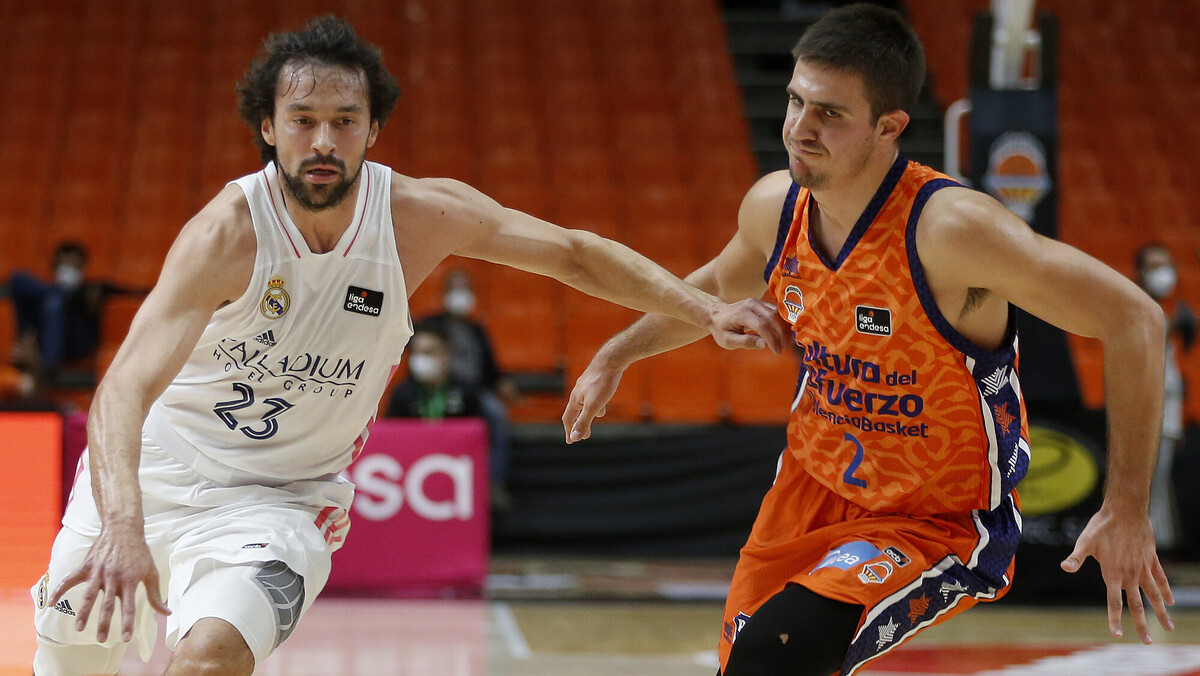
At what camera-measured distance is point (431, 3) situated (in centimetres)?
1422

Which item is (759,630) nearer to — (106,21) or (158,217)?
(158,217)

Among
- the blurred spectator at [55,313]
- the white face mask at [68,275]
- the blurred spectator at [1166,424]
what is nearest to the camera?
the blurred spectator at [1166,424]

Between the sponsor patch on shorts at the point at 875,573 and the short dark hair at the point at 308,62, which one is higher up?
the short dark hair at the point at 308,62

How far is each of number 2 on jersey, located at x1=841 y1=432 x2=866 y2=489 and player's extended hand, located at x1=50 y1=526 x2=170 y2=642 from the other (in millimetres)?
1690

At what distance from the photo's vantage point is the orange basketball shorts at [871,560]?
3.10m

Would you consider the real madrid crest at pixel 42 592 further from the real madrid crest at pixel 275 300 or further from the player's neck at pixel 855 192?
the player's neck at pixel 855 192

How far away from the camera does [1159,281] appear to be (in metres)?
8.45

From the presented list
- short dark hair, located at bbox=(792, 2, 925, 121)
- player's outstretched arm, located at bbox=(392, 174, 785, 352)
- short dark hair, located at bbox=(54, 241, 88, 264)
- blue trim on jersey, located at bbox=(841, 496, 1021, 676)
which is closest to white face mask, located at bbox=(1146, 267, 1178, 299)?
blue trim on jersey, located at bbox=(841, 496, 1021, 676)

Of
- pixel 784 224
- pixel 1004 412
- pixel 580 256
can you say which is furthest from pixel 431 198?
pixel 1004 412

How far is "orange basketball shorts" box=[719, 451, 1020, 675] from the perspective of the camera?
3.10 m

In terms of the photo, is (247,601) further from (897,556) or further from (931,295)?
(931,295)

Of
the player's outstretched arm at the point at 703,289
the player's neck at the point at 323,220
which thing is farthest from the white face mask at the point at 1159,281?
the player's neck at the point at 323,220

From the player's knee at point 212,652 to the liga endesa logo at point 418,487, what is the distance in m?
4.47

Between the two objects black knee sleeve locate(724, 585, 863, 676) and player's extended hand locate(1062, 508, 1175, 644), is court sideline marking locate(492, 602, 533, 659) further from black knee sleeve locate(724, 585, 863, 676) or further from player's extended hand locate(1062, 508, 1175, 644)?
player's extended hand locate(1062, 508, 1175, 644)
